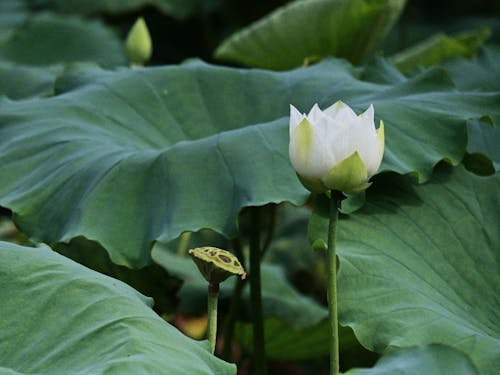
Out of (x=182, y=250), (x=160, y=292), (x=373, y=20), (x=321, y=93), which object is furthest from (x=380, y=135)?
(x=182, y=250)

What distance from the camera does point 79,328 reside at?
1109 millimetres

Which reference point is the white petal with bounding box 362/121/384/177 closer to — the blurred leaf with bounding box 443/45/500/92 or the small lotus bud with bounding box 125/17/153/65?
the blurred leaf with bounding box 443/45/500/92

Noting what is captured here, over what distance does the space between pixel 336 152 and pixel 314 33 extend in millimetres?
1335

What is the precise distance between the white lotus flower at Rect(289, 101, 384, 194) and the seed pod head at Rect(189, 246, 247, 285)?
14 cm

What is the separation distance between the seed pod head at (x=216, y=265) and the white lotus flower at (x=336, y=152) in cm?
14

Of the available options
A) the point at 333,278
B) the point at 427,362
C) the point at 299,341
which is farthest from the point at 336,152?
the point at 299,341

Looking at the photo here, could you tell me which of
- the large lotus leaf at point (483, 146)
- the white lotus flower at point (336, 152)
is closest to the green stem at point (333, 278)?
the white lotus flower at point (336, 152)

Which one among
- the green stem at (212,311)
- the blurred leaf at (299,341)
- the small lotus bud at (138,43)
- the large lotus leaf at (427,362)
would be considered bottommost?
the blurred leaf at (299,341)

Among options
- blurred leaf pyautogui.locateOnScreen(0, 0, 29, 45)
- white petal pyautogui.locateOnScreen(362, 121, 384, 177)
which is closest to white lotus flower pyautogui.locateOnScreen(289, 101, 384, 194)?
white petal pyautogui.locateOnScreen(362, 121, 384, 177)

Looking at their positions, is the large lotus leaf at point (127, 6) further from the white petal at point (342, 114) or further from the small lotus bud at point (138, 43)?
the white petal at point (342, 114)

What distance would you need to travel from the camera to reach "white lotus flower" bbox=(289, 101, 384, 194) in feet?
3.97

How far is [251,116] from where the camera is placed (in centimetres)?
182

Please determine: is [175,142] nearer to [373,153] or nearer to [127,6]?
[373,153]

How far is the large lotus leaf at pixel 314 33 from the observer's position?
8.02 ft
